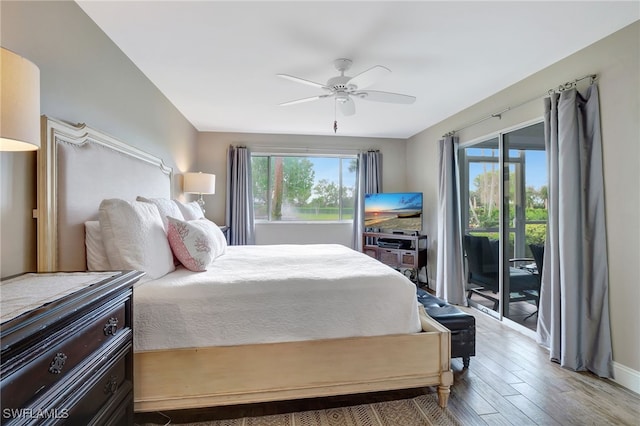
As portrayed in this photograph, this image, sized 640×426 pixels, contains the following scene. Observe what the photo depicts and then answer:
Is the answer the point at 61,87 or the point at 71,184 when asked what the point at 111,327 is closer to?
the point at 71,184

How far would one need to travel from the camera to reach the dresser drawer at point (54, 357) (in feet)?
2.41

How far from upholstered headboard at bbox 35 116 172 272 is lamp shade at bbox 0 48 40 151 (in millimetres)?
603

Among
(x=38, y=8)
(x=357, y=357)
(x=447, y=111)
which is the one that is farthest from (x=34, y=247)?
(x=447, y=111)

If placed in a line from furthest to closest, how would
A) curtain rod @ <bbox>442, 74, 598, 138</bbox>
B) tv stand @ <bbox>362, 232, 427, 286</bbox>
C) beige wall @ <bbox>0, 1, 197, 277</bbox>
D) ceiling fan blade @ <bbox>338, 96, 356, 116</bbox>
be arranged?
1. tv stand @ <bbox>362, 232, 427, 286</bbox>
2. ceiling fan blade @ <bbox>338, 96, 356, 116</bbox>
3. curtain rod @ <bbox>442, 74, 598, 138</bbox>
4. beige wall @ <bbox>0, 1, 197, 277</bbox>

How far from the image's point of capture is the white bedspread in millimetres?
1637

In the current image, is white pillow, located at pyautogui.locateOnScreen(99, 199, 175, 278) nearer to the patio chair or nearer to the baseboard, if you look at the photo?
the baseboard

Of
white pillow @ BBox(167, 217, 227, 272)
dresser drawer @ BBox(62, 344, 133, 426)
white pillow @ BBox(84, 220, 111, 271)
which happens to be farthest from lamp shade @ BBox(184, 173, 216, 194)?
dresser drawer @ BBox(62, 344, 133, 426)

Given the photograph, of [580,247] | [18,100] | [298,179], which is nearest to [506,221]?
[580,247]

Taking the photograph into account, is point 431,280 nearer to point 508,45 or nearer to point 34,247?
point 508,45

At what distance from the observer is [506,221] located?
330 centimetres

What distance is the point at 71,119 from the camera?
1806 millimetres

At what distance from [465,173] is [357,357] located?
3100 mm

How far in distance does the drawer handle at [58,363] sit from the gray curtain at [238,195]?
4.03 meters

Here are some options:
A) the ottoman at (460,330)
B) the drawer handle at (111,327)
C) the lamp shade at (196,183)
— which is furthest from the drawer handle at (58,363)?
the lamp shade at (196,183)
